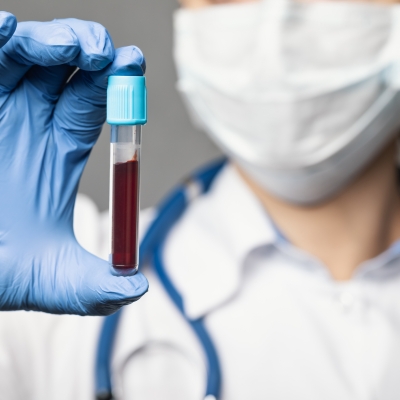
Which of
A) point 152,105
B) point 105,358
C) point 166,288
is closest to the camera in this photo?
point 105,358

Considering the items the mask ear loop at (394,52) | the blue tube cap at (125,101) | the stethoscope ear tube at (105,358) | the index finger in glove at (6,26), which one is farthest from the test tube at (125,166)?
the mask ear loop at (394,52)

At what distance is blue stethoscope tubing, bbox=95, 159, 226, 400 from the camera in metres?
0.83

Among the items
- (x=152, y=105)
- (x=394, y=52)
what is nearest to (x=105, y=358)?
(x=394, y=52)

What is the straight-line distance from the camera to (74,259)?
0.62m

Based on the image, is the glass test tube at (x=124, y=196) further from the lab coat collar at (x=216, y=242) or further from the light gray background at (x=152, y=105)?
the light gray background at (x=152, y=105)

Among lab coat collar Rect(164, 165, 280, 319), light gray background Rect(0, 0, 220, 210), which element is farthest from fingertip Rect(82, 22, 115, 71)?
light gray background Rect(0, 0, 220, 210)

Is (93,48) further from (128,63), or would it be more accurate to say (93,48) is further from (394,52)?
(394,52)

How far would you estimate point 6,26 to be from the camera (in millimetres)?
555

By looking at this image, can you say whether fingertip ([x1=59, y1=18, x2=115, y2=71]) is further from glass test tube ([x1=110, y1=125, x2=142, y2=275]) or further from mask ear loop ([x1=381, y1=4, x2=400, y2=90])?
mask ear loop ([x1=381, y1=4, x2=400, y2=90])

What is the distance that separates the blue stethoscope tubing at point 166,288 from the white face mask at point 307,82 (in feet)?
0.56

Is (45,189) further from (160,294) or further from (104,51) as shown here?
(160,294)

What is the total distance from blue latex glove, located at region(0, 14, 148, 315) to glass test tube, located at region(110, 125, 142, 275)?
0.03m

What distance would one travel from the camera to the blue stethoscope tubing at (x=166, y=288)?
2.71 feet

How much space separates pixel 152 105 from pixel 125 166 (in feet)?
3.29
